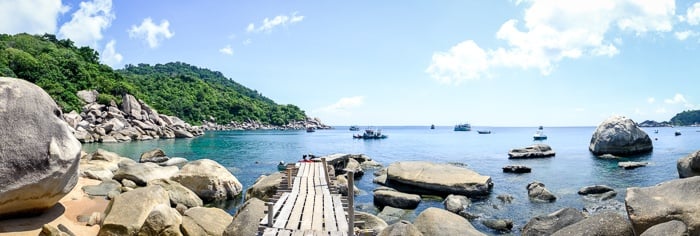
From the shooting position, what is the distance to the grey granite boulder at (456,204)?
23163mm

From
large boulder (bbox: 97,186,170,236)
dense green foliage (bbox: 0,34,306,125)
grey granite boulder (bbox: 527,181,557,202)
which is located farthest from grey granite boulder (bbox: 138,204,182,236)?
dense green foliage (bbox: 0,34,306,125)

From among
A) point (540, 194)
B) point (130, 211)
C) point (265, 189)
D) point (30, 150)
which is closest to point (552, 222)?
point (540, 194)

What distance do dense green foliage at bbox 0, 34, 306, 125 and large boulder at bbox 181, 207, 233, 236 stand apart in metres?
65.4

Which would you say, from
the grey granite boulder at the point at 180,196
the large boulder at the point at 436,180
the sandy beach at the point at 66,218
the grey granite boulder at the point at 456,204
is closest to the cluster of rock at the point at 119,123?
the grey granite boulder at the point at 180,196

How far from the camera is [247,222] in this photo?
13727 mm

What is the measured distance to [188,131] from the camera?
3684 inches

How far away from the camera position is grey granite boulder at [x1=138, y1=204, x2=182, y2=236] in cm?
1382

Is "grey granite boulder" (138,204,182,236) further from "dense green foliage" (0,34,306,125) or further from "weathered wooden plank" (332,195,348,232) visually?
"dense green foliage" (0,34,306,125)

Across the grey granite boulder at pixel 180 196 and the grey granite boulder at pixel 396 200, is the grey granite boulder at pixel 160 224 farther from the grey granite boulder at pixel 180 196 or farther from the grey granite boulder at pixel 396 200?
the grey granite boulder at pixel 396 200

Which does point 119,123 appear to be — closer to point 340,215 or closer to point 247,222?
point 247,222

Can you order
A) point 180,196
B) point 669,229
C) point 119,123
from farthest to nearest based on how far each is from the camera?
point 119,123 < point 180,196 < point 669,229

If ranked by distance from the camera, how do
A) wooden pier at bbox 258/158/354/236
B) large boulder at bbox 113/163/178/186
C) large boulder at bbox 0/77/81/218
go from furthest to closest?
large boulder at bbox 113/163/178/186 < large boulder at bbox 0/77/81/218 < wooden pier at bbox 258/158/354/236

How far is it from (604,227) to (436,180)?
16.5m

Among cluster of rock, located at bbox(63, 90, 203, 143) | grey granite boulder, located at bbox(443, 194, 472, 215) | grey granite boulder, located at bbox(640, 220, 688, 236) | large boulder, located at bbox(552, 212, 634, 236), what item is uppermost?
cluster of rock, located at bbox(63, 90, 203, 143)
